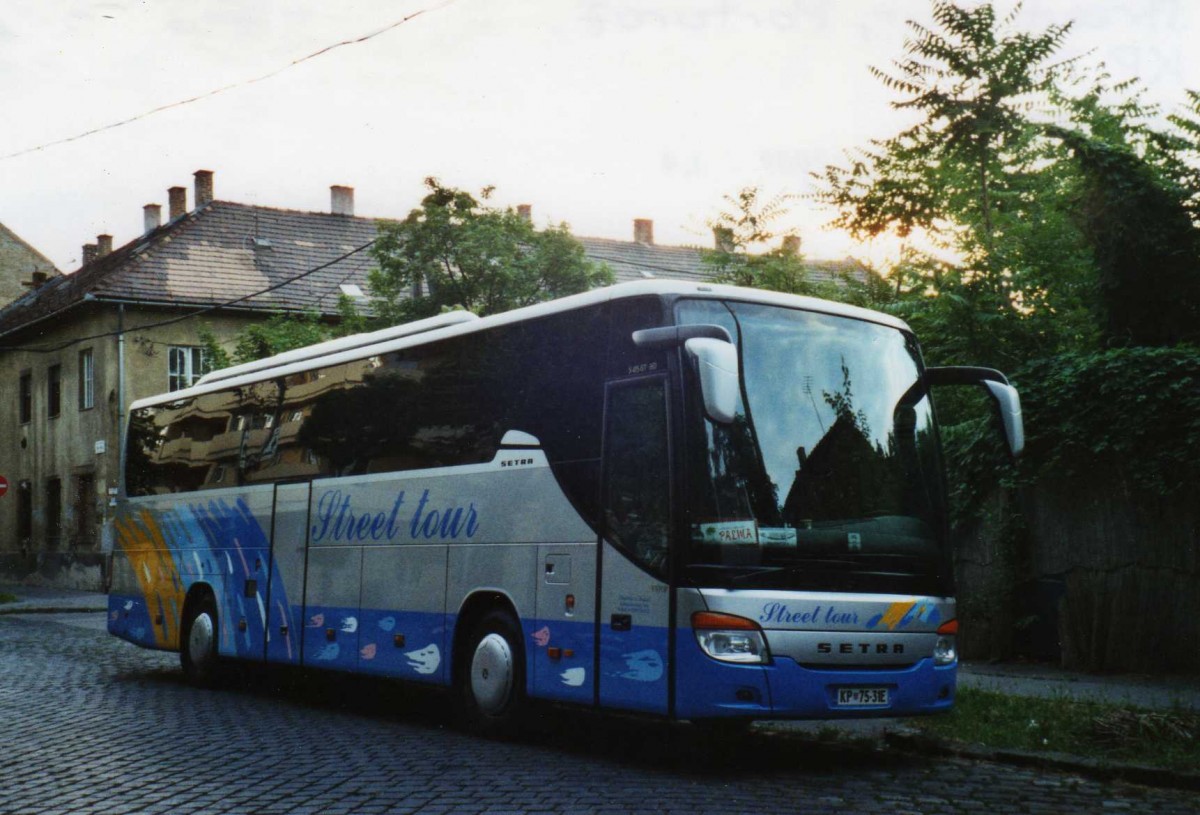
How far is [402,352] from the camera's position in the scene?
41.2 ft

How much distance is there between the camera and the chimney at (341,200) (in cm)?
5191

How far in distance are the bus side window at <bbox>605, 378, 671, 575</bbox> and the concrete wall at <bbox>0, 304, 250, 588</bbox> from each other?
30231 mm

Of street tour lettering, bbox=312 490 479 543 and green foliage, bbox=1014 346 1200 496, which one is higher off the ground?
green foliage, bbox=1014 346 1200 496

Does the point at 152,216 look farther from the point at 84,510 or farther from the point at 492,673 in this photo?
the point at 492,673

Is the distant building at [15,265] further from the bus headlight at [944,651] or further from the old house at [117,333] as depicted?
the bus headlight at [944,651]

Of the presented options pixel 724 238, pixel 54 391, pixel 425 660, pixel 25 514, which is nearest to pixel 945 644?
pixel 425 660

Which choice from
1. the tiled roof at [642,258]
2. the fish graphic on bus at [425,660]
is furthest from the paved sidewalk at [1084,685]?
the tiled roof at [642,258]

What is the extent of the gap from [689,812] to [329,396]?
6.85 meters

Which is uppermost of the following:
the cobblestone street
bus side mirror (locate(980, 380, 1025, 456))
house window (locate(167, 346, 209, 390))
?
house window (locate(167, 346, 209, 390))

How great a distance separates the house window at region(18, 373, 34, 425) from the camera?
45.7m

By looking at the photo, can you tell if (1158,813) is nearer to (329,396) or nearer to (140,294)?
(329,396)

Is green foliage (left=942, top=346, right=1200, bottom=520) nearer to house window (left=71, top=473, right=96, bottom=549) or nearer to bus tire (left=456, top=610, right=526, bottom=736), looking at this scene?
bus tire (left=456, top=610, right=526, bottom=736)

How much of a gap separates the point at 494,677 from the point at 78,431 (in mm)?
33572

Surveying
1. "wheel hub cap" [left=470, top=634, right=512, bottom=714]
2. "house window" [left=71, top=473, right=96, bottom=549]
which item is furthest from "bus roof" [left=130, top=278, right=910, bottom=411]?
"house window" [left=71, top=473, right=96, bottom=549]
